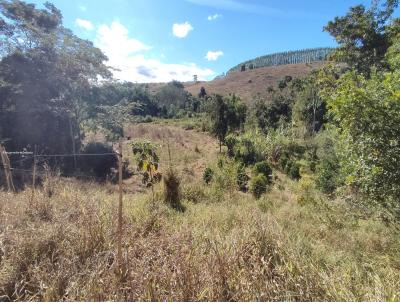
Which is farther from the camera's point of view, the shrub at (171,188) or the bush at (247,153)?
the bush at (247,153)

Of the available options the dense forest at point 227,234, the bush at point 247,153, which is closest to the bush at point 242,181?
the dense forest at point 227,234

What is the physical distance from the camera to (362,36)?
1302 centimetres

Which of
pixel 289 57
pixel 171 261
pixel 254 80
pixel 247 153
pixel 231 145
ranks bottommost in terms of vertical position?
pixel 247 153

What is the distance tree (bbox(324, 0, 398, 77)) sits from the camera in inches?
493

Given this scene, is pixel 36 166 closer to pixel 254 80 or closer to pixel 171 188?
pixel 171 188

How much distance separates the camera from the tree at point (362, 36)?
41.1 feet

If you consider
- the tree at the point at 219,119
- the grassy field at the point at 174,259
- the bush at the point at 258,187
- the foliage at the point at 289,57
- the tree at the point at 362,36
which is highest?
the foliage at the point at 289,57

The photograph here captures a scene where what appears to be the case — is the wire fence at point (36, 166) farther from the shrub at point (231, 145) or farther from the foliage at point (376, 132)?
the shrub at point (231, 145)

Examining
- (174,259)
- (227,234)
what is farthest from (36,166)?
(174,259)

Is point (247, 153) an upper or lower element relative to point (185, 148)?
lower

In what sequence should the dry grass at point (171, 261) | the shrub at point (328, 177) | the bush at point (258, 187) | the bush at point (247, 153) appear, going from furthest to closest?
the bush at point (247, 153) → the shrub at point (328, 177) → the bush at point (258, 187) → the dry grass at point (171, 261)

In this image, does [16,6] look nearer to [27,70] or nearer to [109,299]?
[27,70]

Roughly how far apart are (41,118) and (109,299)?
13458mm

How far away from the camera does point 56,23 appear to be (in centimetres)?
1593
